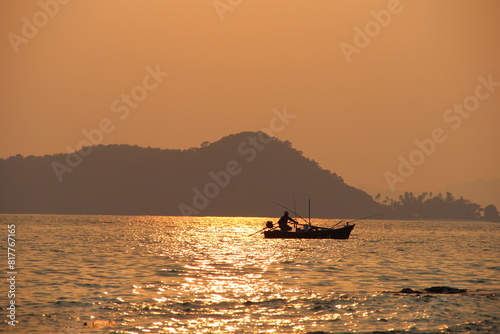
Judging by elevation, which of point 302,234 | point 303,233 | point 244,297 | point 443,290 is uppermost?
point 303,233

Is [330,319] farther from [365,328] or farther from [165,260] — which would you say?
[165,260]

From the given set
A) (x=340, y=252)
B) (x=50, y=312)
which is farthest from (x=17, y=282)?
(x=340, y=252)

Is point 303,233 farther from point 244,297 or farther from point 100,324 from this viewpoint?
point 100,324

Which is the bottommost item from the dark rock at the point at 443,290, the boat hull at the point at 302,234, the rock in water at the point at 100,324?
the rock in water at the point at 100,324

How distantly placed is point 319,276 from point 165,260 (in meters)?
17.1

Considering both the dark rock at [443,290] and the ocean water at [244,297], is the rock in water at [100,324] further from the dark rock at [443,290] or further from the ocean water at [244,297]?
the dark rock at [443,290]

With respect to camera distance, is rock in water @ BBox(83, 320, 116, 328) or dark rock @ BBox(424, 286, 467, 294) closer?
rock in water @ BBox(83, 320, 116, 328)

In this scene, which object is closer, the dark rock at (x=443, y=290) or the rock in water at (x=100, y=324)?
the rock in water at (x=100, y=324)

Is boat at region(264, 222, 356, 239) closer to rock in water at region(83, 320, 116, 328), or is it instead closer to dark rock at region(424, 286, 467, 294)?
dark rock at region(424, 286, 467, 294)

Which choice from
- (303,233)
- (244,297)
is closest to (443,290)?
(244,297)

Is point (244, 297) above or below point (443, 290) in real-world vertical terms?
below

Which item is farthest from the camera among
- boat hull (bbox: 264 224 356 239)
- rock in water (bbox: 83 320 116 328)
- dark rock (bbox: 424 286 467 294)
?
boat hull (bbox: 264 224 356 239)

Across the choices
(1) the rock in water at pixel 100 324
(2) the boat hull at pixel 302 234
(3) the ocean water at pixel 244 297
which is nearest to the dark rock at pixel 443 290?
(3) the ocean water at pixel 244 297

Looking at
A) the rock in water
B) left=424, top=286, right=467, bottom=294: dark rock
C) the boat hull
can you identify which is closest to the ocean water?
the rock in water
